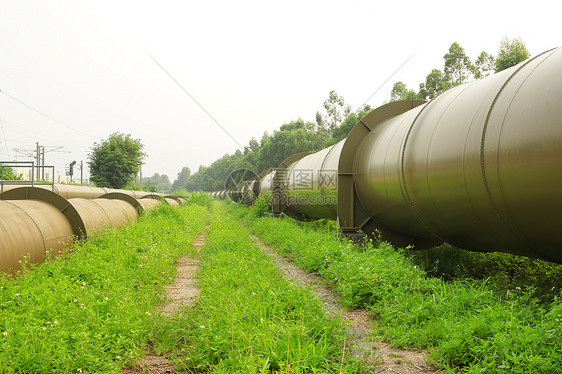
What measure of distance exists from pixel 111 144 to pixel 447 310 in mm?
40495

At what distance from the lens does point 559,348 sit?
244 centimetres

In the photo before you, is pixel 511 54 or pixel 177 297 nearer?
pixel 177 297

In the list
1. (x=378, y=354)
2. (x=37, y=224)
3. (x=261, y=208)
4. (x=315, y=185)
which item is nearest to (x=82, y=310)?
(x=37, y=224)

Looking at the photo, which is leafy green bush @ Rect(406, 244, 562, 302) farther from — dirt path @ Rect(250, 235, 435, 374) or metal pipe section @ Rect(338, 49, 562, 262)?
dirt path @ Rect(250, 235, 435, 374)

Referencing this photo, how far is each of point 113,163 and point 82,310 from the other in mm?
37241

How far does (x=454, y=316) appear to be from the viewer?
3.33 meters

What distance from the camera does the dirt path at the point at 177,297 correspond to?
9.42ft

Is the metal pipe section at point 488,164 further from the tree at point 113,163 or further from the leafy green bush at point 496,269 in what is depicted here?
the tree at point 113,163

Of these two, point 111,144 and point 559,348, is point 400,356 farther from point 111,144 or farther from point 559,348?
point 111,144

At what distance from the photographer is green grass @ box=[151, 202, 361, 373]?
2637 millimetres

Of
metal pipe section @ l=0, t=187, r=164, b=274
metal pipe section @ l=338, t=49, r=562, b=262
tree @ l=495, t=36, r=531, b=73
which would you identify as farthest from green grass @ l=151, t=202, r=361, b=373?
tree @ l=495, t=36, r=531, b=73

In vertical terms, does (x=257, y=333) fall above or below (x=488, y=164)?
below

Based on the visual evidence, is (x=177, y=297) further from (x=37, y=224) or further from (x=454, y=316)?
(x=454, y=316)

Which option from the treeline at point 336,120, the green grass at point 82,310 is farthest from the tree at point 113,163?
the green grass at point 82,310
